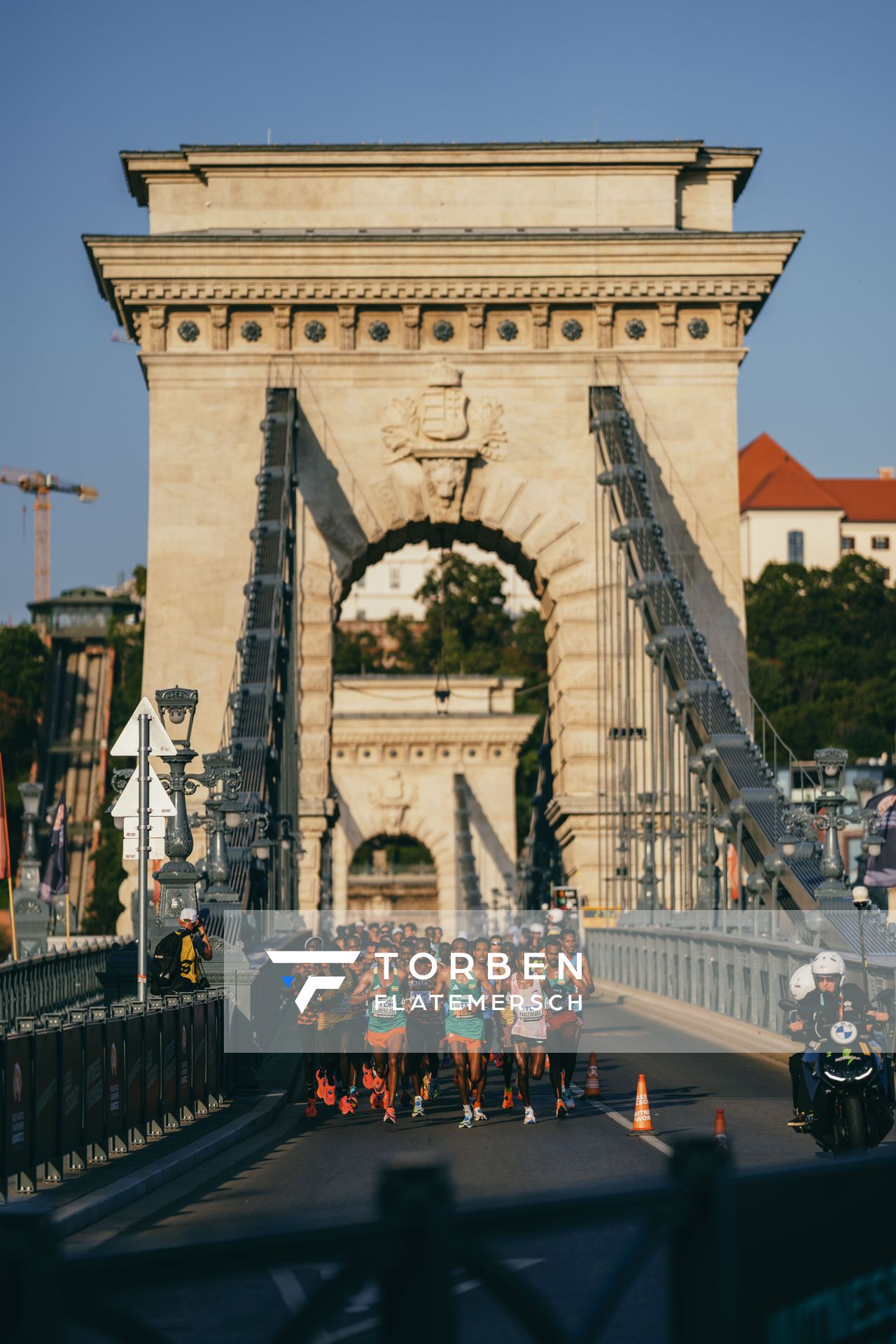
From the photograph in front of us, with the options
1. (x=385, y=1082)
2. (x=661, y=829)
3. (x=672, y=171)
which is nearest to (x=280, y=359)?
(x=672, y=171)

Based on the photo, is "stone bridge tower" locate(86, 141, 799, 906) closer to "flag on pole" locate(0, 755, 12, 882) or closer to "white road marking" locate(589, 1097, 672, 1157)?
"flag on pole" locate(0, 755, 12, 882)

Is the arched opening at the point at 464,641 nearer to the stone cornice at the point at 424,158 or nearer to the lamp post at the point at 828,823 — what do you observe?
the stone cornice at the point at 424,158

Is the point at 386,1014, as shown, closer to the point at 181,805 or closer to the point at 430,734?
the point at 181,805

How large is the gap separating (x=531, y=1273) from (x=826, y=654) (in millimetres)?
117424

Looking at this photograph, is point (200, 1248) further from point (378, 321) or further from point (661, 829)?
point (378, 321)

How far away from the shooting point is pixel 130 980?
2803 cm

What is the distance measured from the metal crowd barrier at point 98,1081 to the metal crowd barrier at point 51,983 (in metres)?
9.93

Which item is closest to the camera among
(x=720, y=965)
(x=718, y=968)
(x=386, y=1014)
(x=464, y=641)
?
(x=386, y=1014)

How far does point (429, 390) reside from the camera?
4600 cm

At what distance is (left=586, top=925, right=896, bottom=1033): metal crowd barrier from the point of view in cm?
2402

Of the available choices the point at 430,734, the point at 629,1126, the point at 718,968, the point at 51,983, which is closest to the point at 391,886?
the point at 430,734

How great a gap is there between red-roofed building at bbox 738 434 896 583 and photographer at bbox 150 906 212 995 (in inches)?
4805

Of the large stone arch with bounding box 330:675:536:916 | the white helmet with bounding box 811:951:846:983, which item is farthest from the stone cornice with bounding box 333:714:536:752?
the white helmet with bounding box 811:951:846:983

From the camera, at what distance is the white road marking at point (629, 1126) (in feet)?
50.4
